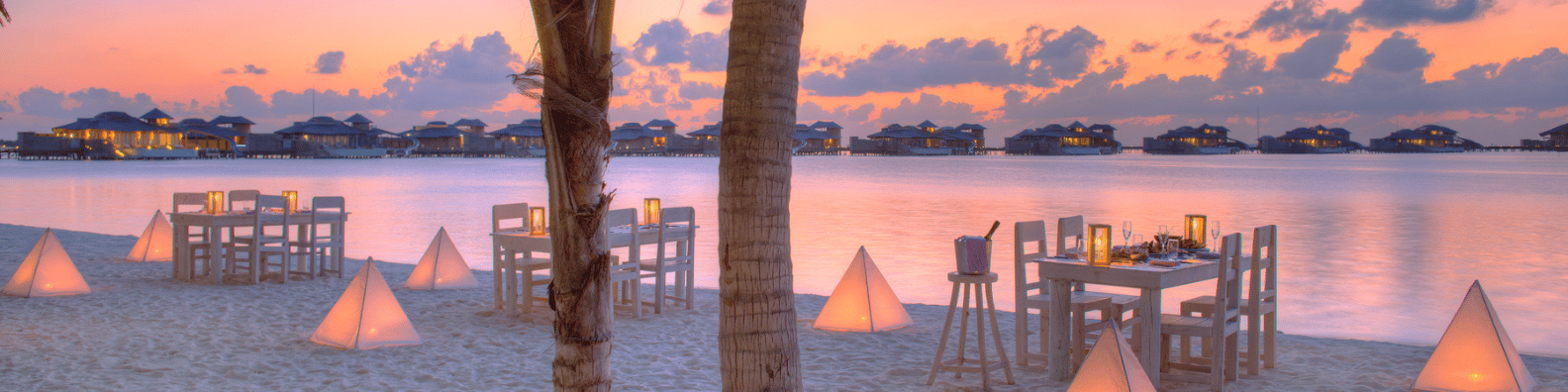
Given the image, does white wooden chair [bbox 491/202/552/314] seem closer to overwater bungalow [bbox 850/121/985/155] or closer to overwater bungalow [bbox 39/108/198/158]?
overwater bungalow [bbox 39/108/198/158]

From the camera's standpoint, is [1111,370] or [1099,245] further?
[1099,245]

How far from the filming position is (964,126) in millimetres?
101375

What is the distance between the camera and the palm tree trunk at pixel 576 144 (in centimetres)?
177

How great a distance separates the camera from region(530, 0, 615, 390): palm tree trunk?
1774 millimetres

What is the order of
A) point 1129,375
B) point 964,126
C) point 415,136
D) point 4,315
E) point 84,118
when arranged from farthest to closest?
point 964,126 → point 415,136 → point 84,118 → point 4,315 → point 1129,375

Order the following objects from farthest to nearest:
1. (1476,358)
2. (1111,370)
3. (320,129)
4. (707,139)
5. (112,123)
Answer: (707,139)
(320,129)
(112,123)
(1476,358)
(1111,370)

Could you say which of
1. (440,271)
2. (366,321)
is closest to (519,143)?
(440,271)

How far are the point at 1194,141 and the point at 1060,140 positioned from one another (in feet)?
60.1

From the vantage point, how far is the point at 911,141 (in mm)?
89875

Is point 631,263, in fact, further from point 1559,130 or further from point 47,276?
point 1559,130

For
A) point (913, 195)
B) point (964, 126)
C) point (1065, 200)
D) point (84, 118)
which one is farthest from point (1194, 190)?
point (964, 126)

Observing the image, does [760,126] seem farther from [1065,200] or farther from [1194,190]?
[1194,190]

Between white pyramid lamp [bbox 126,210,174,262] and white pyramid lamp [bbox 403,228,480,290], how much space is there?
2882 millimetres

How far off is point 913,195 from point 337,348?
16975 mm
